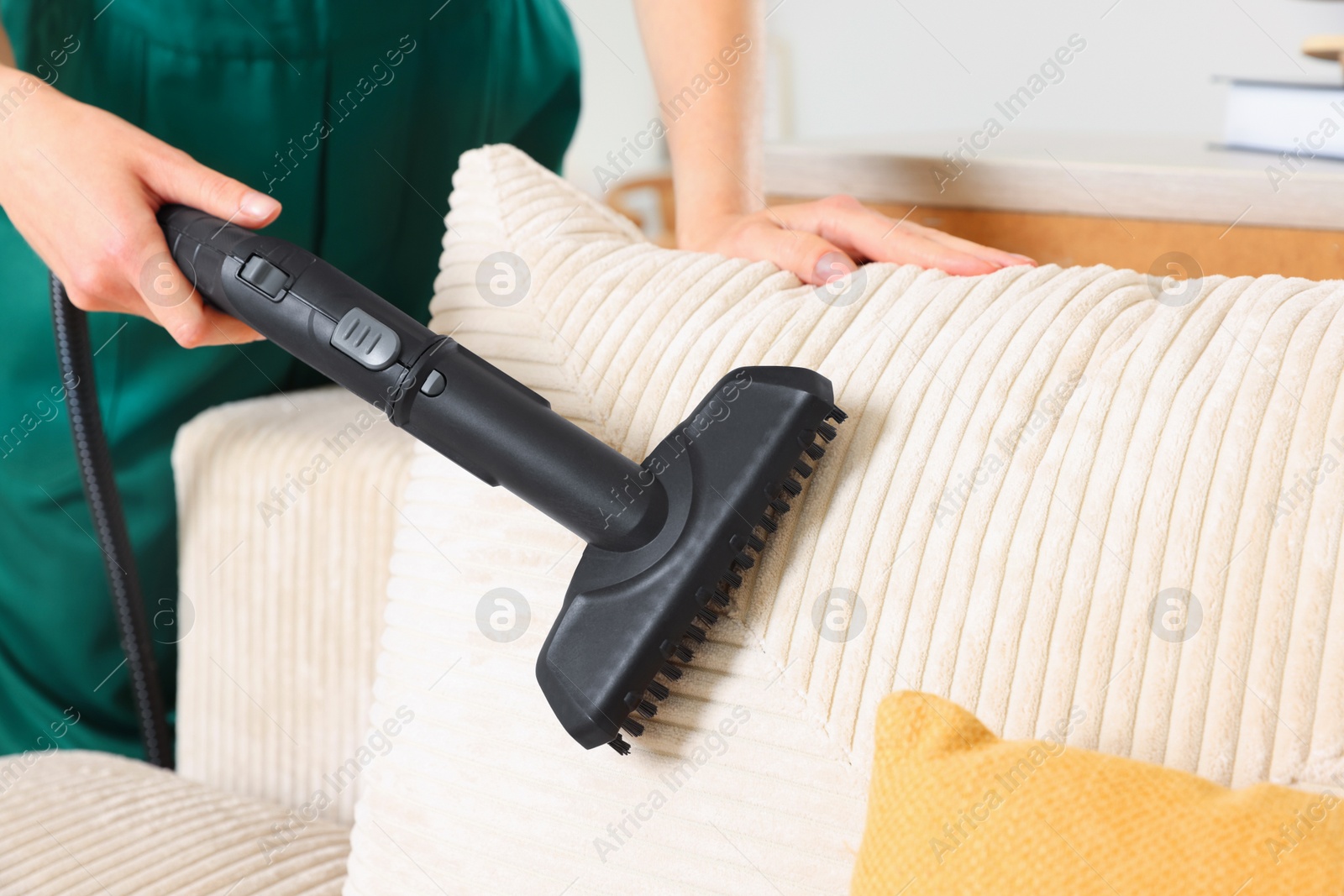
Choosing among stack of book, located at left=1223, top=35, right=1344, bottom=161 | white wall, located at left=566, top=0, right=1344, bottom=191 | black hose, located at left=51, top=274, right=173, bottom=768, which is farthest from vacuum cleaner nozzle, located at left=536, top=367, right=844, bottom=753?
white wall, located at left=566, top=0, right=1344, bottom=191

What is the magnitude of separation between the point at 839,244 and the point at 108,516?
1.85 feet

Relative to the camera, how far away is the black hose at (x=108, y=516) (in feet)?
2.36

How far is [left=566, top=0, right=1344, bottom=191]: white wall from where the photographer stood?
1.96m

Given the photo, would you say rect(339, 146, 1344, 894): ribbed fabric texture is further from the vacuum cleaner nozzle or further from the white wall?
the white wall

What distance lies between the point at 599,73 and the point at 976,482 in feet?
9.46

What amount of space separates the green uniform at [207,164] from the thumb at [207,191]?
0.86 ft

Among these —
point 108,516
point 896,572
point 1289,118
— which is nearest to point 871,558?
point 896,572

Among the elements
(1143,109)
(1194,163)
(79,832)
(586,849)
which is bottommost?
(79,832)

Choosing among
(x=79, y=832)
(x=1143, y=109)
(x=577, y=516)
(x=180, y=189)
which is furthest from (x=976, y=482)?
(x=1143, y=109)

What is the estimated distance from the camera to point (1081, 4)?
7.06ft

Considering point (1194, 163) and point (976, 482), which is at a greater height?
point (1194, 163)

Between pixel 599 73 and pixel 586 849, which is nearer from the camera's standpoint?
pixel 586 849

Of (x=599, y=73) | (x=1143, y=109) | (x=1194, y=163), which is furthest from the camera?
(x=599, y=73)

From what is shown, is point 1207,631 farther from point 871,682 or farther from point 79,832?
point 79,832
